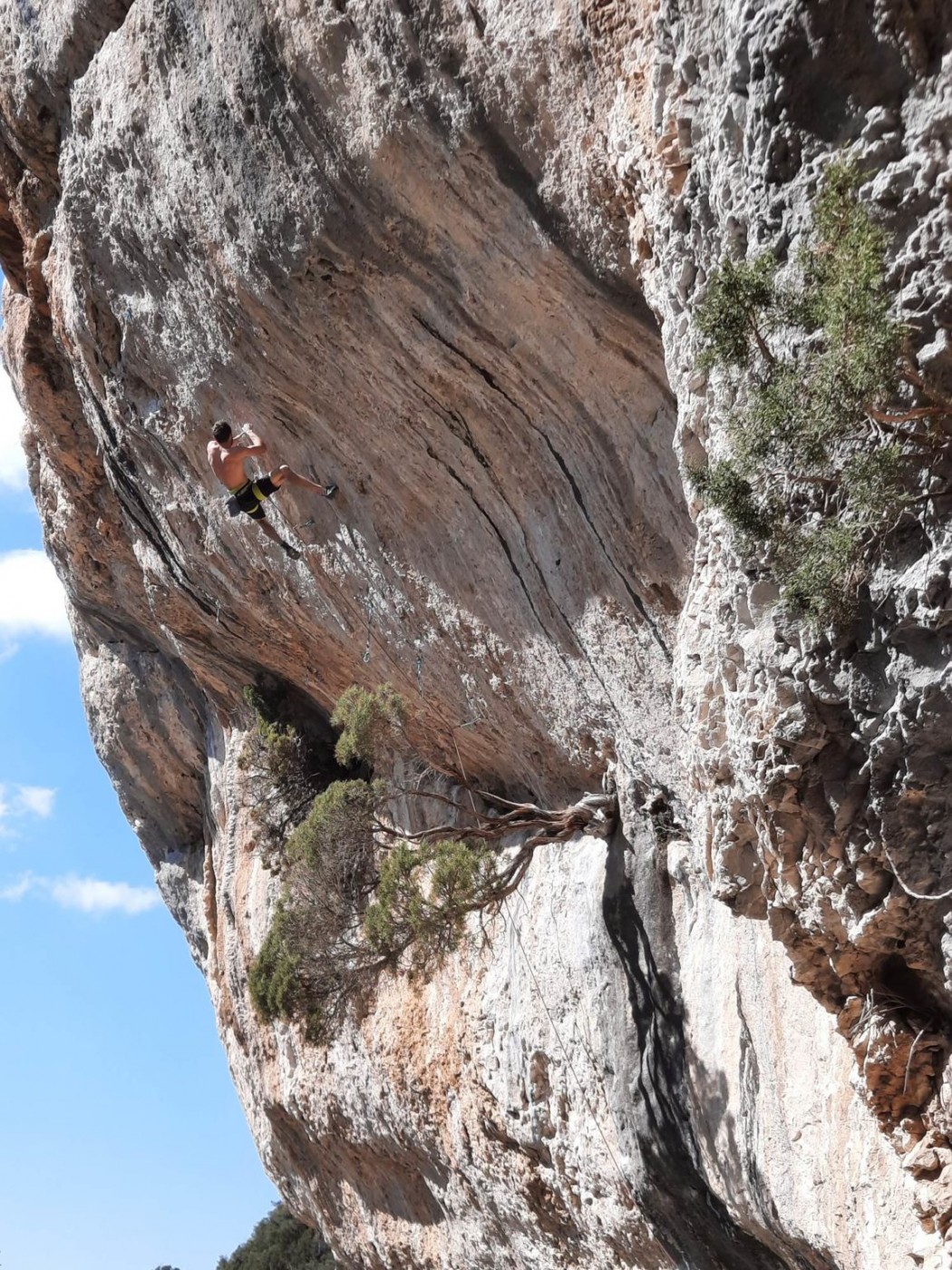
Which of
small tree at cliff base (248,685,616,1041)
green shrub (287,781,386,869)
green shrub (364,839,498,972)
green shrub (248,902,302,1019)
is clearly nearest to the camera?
green shrub (364,839,498,972)

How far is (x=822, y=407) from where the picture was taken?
4992 mm

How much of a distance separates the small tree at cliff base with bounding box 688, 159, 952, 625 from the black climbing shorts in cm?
538

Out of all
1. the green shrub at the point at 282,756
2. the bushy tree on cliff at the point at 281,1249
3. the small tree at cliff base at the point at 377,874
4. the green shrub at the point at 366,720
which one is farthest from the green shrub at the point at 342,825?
the bushy tree on cliff at the point at 281,1249

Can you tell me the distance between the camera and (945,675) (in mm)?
4961

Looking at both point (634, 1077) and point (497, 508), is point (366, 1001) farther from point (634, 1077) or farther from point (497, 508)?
point (497, 508)

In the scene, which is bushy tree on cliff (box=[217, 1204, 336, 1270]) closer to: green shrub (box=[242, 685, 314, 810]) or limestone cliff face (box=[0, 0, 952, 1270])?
limestone cliff face (box=[0, 0, 952, 1270])

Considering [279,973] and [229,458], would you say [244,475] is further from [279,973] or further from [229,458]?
[279,973]

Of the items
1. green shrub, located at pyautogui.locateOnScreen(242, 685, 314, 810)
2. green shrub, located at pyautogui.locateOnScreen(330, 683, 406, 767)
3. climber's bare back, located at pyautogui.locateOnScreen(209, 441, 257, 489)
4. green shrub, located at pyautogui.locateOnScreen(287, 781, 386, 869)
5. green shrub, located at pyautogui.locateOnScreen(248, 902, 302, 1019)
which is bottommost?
green shrub, located at pyautogui.locateOnScreen(248, 902, 302, 1019)

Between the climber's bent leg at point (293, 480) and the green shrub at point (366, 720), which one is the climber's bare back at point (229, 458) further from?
the green shrub at point (366, 720)

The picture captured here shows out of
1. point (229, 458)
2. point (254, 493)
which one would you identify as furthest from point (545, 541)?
point (229, 458)

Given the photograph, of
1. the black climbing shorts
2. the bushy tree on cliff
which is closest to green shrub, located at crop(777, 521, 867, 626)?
the black climbing shorts

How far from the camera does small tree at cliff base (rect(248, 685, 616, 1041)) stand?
32.9ft

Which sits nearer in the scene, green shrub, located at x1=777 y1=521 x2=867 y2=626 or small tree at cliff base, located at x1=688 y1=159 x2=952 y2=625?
small tree at cliff base, located at x1=688 y1=159 x2=952 y2=625

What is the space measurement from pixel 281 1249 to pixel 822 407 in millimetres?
27365
